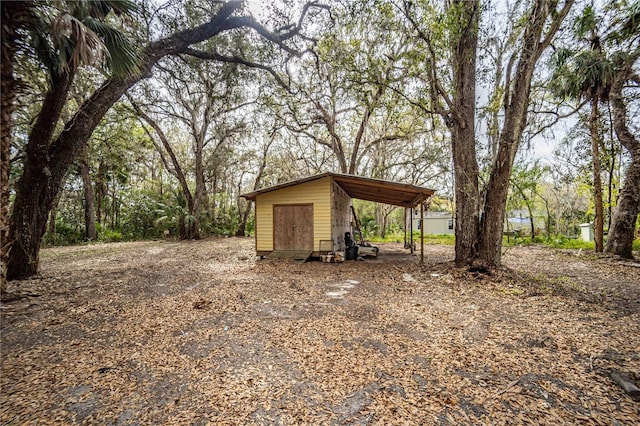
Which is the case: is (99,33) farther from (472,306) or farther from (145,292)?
(472,306)

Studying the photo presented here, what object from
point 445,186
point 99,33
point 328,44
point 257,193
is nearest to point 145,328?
point 99,33

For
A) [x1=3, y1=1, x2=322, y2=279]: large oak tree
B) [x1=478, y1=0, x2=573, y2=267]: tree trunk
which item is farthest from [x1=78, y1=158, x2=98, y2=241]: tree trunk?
[x1=478, y1=0, x2=573, y2=267]: tree trunk

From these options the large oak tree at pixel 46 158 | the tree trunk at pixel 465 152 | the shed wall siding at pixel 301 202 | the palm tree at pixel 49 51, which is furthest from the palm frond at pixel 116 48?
the tree trunk at pixel 465 152

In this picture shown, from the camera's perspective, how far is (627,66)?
811cm

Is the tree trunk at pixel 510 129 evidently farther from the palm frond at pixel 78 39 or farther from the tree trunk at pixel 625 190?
the palm frond at pixel 78 39

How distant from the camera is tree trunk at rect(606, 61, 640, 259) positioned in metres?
8.68

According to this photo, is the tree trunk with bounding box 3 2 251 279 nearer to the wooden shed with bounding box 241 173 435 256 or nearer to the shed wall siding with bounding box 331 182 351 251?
the wooden shed with bounding box 241 173 435 256

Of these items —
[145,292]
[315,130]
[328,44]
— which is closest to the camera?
[145,292]

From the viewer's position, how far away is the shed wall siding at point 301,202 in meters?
9.45

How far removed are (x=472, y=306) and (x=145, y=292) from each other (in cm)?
638

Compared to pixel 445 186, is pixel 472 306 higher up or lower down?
lower down

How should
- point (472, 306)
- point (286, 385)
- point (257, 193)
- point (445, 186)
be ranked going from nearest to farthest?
point (286, 385) < point (472, 306) < point (257, 193) < point (445, 186)

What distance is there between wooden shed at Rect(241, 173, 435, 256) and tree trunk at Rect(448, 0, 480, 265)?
1.98 m

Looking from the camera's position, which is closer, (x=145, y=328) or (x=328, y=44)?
(x=145, y=328)
